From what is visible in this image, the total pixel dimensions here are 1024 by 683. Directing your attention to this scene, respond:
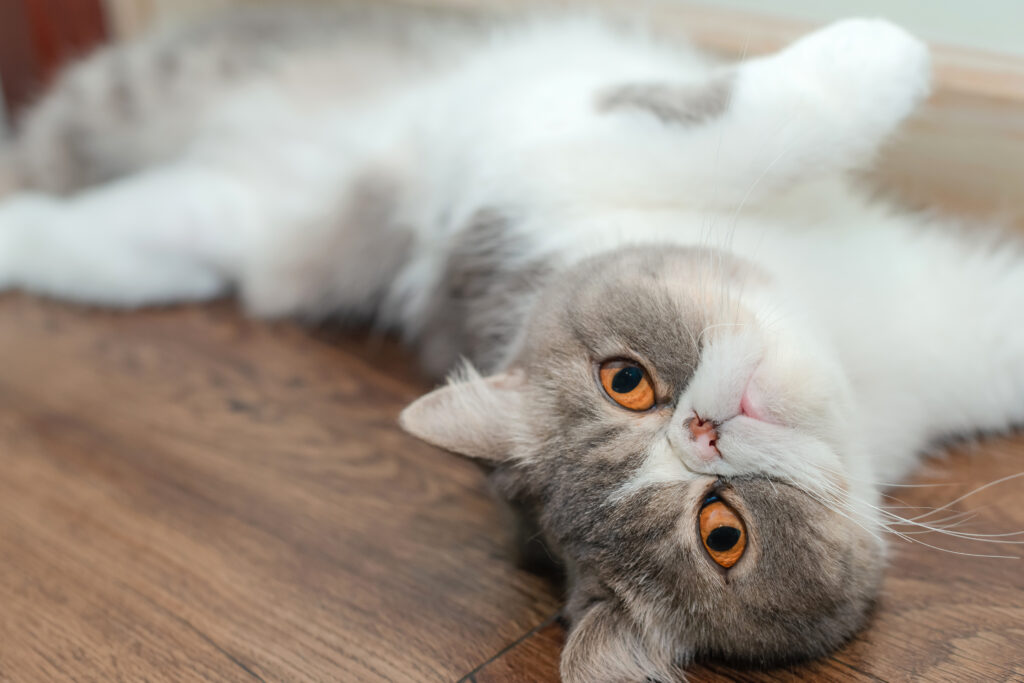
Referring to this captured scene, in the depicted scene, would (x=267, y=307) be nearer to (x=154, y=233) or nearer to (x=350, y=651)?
(x=154, y=233)

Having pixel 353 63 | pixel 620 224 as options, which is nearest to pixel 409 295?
pixel 620 224

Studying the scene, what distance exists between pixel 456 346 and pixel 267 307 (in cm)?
61

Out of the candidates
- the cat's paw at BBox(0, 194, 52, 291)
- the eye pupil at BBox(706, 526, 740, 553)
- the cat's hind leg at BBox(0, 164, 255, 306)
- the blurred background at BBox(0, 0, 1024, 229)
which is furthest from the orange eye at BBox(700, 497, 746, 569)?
the cat's paw at BBox(0, 194, 52, 291)

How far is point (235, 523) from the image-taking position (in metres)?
1.35

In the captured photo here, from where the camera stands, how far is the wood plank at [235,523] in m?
1.11

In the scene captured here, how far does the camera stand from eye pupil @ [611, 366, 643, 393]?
105cm

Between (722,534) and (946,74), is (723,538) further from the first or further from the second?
(946,74)

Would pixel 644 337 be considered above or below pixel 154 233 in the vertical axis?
above

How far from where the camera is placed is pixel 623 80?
1.58 meters

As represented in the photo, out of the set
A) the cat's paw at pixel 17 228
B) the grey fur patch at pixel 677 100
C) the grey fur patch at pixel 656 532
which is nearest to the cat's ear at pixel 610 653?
the grey fur patch at pixel 656 532

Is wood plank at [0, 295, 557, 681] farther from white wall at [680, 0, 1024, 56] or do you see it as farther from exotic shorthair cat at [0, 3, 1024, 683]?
white wall at [680, 0, 1024, 56]

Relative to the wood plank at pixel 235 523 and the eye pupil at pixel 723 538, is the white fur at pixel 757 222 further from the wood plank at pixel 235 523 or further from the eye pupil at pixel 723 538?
the wood plank at pixel 235 523

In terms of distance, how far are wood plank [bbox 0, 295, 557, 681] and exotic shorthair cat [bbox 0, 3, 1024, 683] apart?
0.54 feet

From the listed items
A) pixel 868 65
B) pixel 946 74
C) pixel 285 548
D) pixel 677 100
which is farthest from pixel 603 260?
pixel 946 74
